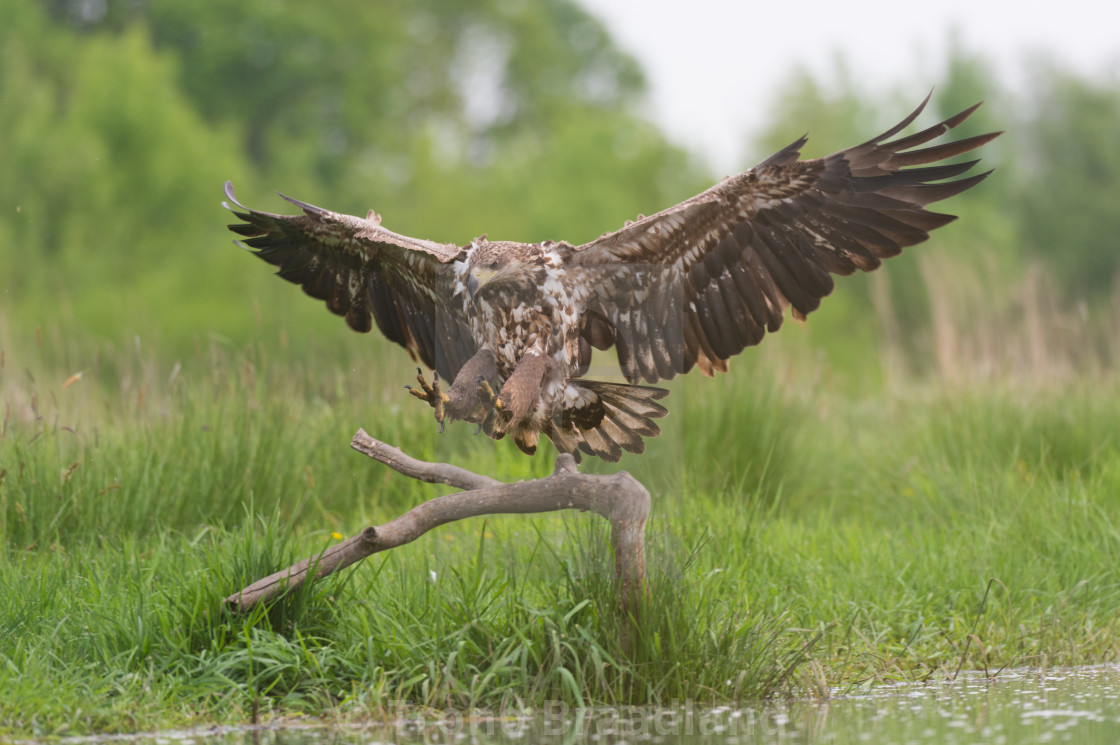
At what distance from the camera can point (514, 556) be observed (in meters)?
5.25

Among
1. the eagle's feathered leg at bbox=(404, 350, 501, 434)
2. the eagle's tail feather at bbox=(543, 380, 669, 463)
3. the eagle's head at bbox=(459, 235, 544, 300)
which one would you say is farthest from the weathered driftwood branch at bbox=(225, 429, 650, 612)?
the eagle's head at bbox=(459, 235, 544, 300)

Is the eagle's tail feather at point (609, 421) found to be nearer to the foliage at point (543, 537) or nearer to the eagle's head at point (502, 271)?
the foliage at point (543, 537)

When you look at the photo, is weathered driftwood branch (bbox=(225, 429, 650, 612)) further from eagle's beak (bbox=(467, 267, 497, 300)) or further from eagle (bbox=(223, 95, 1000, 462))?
eagle's beak (bbox=(467, 267, 497, 300))

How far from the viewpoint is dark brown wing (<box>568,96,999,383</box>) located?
521 centimetres

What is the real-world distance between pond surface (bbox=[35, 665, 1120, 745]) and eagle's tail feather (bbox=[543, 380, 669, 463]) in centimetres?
103

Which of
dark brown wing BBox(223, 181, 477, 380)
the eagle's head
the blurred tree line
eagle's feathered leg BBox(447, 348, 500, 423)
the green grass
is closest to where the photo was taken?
eagle's feathered leg BBox(447, 348, 500, 423)

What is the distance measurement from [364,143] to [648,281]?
88.2 feet

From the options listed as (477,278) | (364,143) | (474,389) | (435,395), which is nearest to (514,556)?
(474,389)

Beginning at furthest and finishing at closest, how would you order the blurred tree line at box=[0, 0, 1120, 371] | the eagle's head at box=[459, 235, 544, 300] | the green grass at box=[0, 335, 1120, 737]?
the blurred tree line at box=[0, 0, 1120, 371], the eagle's head at box=[459, 235, 544, 300], the green grass at box=[0, 335, 1120, 737]

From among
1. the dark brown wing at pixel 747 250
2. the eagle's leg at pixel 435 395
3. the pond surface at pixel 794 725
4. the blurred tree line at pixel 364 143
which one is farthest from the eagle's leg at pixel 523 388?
the blurred tree line at pixel 364 143

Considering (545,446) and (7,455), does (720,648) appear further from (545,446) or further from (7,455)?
(7,455)

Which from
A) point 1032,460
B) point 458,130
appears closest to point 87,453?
point 1032,460

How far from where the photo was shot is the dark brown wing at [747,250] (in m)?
5.21

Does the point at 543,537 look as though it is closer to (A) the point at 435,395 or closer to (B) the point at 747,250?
(A) the point at 435,395
